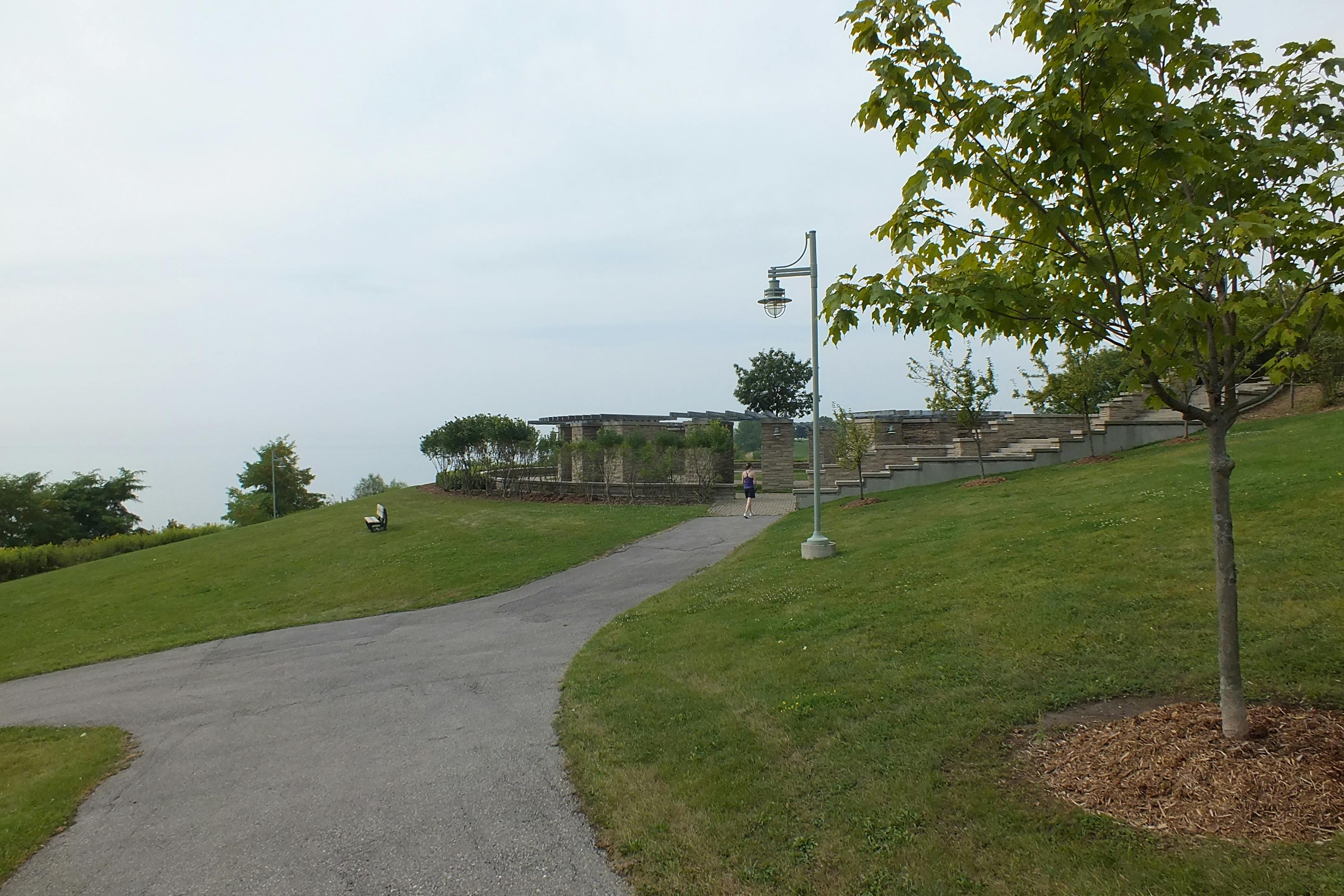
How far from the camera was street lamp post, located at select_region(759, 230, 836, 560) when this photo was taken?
13.6m

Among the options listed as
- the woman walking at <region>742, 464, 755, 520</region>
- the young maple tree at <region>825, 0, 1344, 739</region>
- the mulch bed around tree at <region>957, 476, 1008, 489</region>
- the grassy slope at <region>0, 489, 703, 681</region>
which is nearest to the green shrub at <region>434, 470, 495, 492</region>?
the grassy slope at <region>0, 489, 703, 681</region>

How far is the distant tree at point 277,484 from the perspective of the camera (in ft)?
205

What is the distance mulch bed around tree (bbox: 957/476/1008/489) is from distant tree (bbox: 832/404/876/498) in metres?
1.39

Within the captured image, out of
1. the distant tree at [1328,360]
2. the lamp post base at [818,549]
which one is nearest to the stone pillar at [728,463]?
the lamp post base at [818,549]

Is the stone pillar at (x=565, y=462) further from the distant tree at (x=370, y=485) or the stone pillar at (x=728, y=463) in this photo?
the distant tree at (x=370, y=485)

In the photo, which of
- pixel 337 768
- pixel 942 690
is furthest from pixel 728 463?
pixel 337 768

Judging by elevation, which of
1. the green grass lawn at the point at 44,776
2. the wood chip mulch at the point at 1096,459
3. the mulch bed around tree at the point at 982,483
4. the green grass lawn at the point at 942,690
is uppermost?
the wood chip mulch at the point at 1096,459

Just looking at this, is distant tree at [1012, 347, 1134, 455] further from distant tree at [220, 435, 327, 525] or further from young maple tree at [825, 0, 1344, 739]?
distant tree at [220, 435, 327, 525]

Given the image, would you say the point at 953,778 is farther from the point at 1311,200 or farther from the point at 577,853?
the point at 1311,200

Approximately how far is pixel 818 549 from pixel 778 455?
56.7 ft

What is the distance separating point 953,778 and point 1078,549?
5911 mm

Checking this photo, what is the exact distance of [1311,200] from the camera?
14.6 feet

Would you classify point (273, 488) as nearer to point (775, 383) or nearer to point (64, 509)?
point (64, 509)

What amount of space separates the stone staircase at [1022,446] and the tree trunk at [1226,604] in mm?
18761
